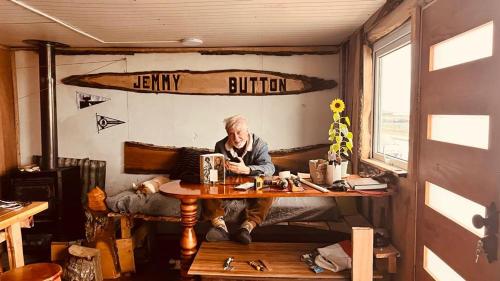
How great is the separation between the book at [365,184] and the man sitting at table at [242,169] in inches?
30.2

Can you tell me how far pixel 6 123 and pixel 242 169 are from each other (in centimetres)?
349

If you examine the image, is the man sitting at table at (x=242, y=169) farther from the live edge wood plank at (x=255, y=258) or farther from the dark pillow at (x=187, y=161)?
the dark pillow at (x=187, y=161)

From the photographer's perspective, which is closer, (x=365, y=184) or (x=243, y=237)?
(x=365, y=184)

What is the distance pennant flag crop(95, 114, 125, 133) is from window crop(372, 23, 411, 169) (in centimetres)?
318

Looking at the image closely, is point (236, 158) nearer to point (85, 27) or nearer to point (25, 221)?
point (25, 221)

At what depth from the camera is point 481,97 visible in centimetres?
173

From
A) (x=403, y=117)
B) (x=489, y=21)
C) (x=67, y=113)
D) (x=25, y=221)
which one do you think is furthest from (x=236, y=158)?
(x=67, y=113)

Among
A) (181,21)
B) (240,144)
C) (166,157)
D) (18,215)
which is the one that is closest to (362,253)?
(240,144)

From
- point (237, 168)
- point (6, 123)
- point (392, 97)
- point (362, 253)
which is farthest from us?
point (6, 123)

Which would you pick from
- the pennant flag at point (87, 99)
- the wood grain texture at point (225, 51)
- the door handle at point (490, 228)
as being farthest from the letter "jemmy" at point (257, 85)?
the door handle at point (490, 228)

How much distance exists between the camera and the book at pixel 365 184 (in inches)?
107

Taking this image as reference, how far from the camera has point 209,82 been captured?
4887 millimetres

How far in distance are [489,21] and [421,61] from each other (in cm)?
74

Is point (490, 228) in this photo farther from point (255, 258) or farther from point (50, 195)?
point (50, 195)
